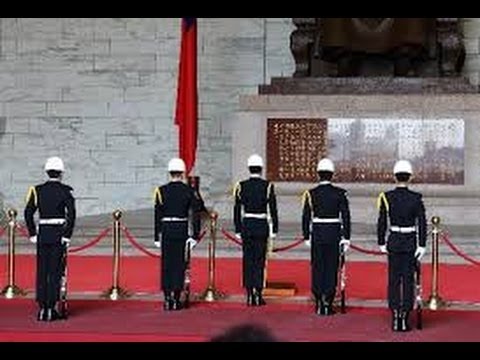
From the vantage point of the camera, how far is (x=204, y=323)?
20.8 ft

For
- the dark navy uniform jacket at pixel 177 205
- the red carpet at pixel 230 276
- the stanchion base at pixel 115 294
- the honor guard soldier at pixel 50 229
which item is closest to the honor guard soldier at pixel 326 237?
the red carpet at pixel 230 276

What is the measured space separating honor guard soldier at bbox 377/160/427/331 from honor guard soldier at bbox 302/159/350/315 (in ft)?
1.26

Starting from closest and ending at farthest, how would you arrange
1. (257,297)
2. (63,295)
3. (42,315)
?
(42,315) < (63,295) < (257,297)

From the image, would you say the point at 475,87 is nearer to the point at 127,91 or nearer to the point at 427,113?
the point at 427,113

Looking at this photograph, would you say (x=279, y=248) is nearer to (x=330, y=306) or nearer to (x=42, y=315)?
(x=330, y=306)

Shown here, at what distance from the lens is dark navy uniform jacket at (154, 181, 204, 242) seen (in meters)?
7.02

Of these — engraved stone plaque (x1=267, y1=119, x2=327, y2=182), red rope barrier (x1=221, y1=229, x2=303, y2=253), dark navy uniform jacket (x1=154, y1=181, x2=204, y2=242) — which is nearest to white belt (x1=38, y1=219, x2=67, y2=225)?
dark navy uniform jacket (x1=154, y1=181, x2=204, y2=242)

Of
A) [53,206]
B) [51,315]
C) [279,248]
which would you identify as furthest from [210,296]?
[279,248]

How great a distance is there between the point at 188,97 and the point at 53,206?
196 inches

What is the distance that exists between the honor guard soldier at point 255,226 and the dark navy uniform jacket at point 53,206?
131cm

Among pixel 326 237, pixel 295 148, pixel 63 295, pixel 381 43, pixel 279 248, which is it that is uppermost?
pixel 381 43

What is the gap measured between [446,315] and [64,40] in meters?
8.60

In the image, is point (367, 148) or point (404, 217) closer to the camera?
point (404, 217)
